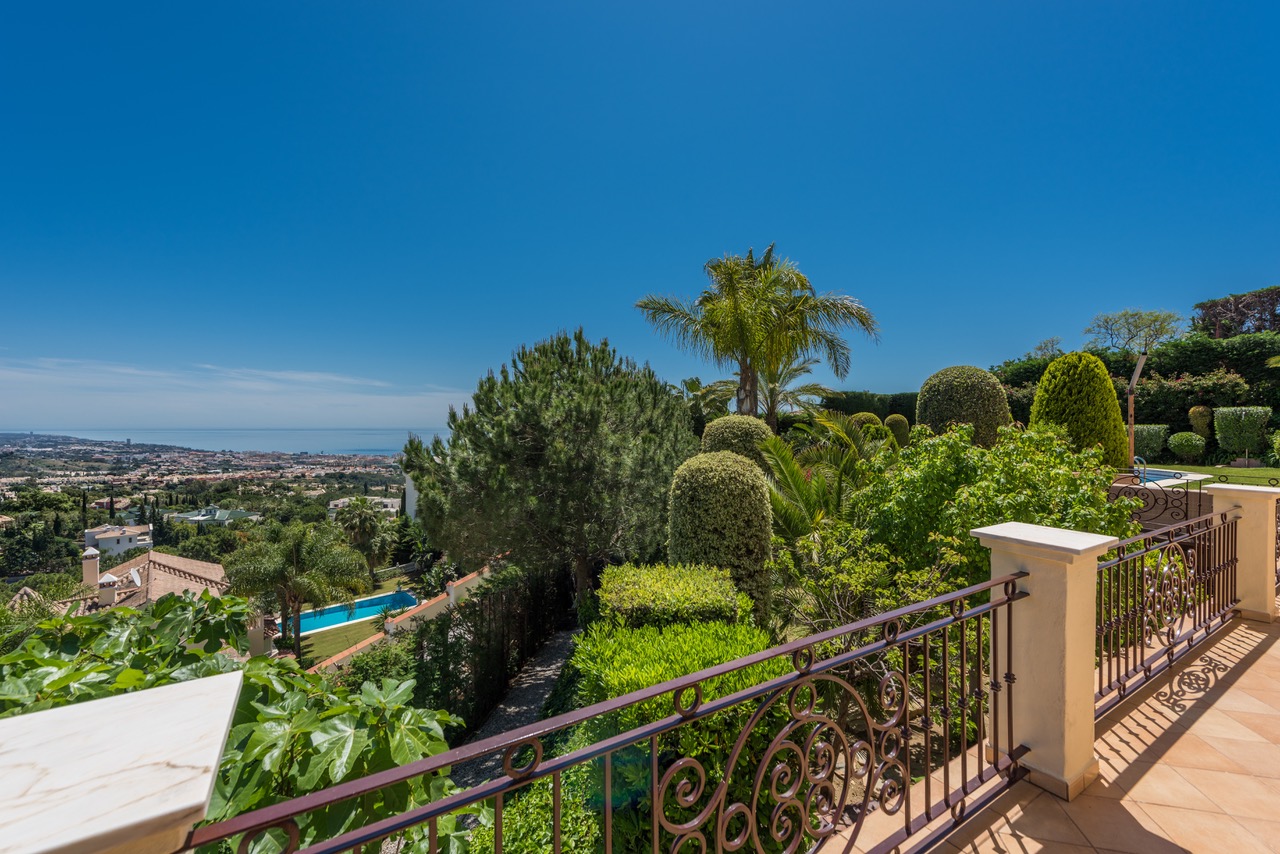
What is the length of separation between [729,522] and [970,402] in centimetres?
630

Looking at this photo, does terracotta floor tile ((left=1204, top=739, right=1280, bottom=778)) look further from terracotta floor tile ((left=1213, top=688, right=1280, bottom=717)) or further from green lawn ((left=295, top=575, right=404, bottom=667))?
green lawn ((left=295, top=575, right=404, bottom=667))

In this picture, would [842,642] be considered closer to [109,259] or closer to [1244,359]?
[1244,359]

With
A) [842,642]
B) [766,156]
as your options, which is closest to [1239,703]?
[842,642]

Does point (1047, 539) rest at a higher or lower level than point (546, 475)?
higher

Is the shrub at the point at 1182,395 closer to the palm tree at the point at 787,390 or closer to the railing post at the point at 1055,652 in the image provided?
the palm tree at the point at 787,390

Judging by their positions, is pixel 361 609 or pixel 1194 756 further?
pixel 361 609

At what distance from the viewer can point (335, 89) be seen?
885cm

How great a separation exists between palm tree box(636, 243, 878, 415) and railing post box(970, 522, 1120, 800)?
963cm

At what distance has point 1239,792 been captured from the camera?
2201 mm

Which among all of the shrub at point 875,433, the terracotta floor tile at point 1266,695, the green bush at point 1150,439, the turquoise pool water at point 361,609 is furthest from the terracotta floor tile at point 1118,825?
the turquoise pool water at point 361,609

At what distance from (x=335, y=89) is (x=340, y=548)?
15.6 meters

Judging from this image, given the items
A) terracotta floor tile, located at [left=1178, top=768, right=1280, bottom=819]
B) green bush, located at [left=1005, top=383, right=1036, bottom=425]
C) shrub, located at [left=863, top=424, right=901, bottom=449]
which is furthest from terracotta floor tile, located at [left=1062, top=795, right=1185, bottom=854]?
green bush, located at [left=1005, top=383, right=1036, bottom=425]

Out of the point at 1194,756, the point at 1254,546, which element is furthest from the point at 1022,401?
the point at 1194,756

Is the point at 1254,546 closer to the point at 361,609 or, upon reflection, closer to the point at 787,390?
the point at 787,390
